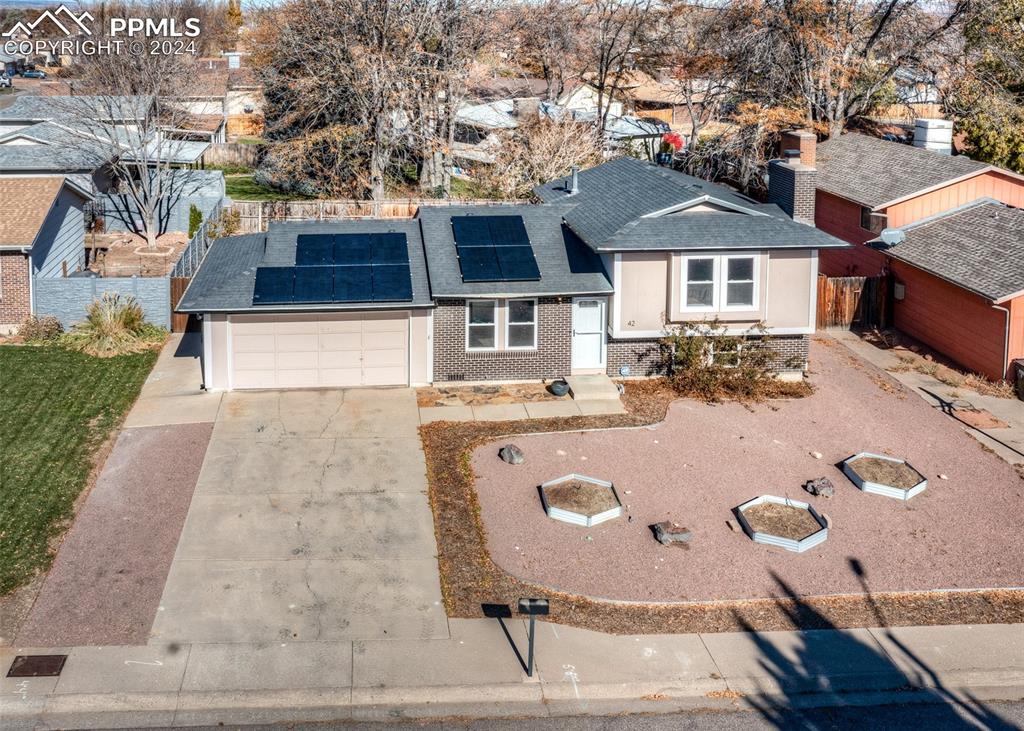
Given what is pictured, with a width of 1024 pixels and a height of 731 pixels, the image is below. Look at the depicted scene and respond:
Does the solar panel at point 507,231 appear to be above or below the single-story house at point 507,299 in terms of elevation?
above

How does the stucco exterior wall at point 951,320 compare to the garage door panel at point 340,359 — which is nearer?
the garage door panel at point 340,359

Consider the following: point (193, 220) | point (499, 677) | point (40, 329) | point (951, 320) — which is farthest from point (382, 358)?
point (193, 220)

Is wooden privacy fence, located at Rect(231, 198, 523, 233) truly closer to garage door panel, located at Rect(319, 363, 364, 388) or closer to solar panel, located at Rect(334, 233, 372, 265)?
solar panel, located at Rect(334, 233, 372, 265)

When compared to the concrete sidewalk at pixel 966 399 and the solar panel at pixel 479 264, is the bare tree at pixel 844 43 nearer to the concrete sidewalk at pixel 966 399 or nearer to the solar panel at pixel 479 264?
the concrete sidewalk at pixel 966 399

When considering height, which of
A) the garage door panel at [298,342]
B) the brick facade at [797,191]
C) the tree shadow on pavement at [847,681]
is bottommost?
the tree shadow on pavement at [847,681]

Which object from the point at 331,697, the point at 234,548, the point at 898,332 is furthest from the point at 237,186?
the point at 331,697

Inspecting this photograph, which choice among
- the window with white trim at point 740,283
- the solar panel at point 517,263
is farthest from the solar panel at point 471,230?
the window with white trim at point 740,283

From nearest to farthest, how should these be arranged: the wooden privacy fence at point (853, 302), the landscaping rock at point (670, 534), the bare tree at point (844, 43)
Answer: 1. the landscaping rock at point (670, 534)
2. the wooden privacy fence at point (853, 302)
3. the bare tree at point (844, 43)

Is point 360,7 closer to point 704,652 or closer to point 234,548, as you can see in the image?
point 234,548
